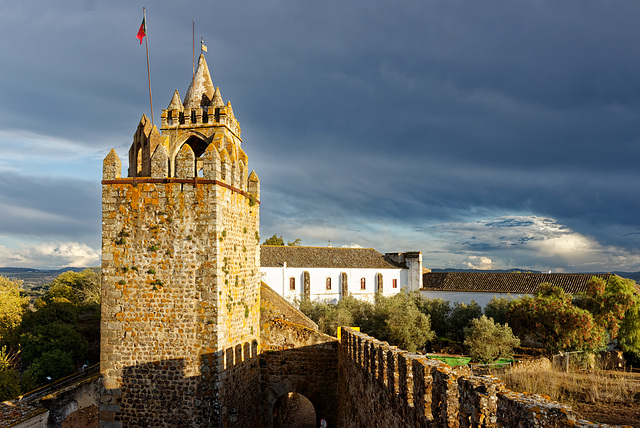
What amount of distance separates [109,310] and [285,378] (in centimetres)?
570

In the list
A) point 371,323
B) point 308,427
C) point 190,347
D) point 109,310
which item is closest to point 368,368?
point 190,347

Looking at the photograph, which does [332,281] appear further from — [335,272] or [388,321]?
[388,321]

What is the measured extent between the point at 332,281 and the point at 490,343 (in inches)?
1100

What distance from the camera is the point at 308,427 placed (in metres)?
17.1

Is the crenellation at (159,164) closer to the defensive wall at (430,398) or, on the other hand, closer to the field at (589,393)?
the defensive wall at (430,398)

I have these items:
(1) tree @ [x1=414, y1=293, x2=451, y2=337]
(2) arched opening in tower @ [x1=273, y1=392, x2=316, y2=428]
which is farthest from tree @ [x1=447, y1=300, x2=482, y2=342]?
(2) arched opening in tower @ [x1=273, y1=392, x2=316, y2=428]

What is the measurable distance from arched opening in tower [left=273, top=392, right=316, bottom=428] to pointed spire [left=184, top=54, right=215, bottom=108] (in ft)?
35.9

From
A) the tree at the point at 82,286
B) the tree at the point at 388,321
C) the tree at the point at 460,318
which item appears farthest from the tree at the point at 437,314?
the tree at the point at 82,286

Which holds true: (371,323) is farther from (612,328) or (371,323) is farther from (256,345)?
(256,345)

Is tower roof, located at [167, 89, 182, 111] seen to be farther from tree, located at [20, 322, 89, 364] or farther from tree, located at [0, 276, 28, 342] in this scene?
tree, located at [0, 276, 28, 342]

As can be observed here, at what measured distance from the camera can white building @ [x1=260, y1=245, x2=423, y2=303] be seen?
1950 inches

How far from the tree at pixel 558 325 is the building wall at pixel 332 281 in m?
25.7

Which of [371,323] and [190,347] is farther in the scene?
[371,323]

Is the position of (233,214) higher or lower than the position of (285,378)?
higher
